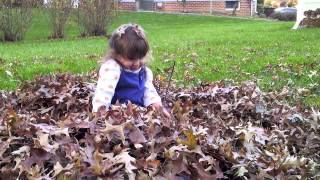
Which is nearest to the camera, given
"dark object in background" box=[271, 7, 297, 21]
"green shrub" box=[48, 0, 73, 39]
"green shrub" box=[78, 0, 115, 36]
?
"green shrub" box=[48, 0, 73, 39]

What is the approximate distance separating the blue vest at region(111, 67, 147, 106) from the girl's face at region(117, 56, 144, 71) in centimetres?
4

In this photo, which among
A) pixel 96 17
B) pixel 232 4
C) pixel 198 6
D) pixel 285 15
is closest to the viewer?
pixel 96 17

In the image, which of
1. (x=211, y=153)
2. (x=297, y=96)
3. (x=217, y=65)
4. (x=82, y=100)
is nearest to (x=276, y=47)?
(x=217, y=65)

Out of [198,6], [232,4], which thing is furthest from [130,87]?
[232,4]

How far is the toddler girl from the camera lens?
4.44m

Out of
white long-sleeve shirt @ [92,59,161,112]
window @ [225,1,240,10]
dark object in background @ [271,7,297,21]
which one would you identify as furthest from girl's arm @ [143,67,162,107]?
window @ [225,1,240,10]

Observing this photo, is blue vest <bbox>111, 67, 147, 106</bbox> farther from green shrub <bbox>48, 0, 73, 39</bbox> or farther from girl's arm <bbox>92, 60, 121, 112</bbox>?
green shrub <bbox>48, 0, 73, 39</bbox>

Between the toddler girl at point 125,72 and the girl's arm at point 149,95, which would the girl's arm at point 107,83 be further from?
the girl's arm at point 149,95

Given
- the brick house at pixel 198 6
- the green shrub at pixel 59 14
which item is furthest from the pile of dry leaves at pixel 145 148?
the brick house at pixel 198 6

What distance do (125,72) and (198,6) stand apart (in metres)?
38.7

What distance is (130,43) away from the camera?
442cm

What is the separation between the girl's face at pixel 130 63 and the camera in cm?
458

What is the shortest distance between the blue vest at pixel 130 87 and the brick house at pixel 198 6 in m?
37.4

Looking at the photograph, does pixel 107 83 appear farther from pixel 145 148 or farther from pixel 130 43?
pixel 145 148
